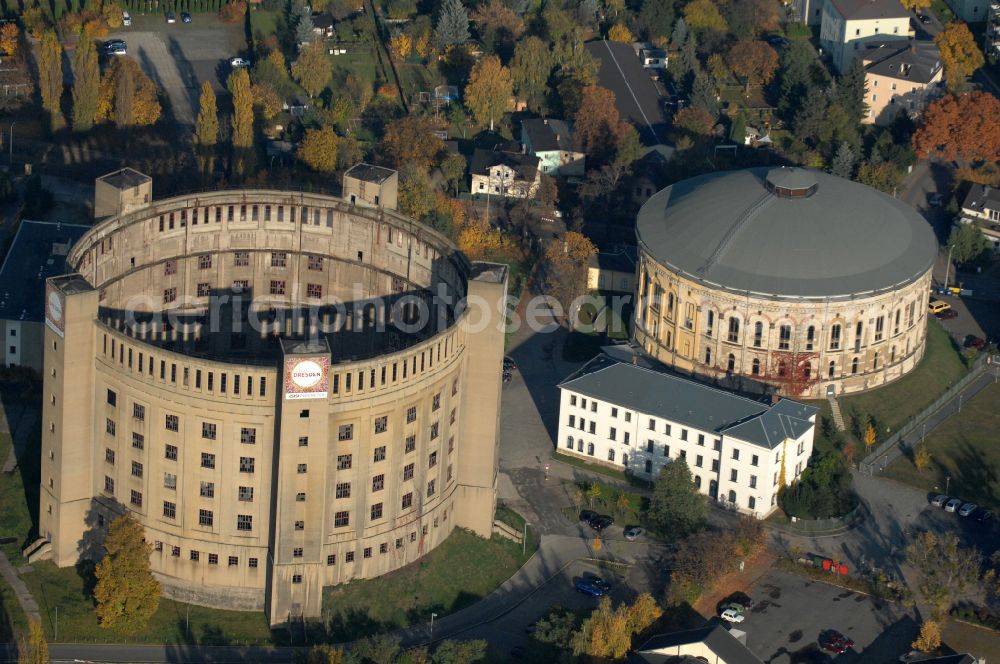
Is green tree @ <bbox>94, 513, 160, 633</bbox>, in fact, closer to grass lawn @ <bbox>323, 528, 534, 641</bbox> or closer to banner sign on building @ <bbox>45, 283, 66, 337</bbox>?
grass lawn @ <bbox>323, 528, 534, 641</bbox>

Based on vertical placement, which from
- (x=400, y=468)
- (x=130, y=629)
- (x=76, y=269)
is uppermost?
(x=76, y=269)

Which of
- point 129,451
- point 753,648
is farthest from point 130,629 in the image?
point 753,648

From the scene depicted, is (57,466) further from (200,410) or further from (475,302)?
(475,302)

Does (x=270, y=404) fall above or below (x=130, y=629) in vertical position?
above

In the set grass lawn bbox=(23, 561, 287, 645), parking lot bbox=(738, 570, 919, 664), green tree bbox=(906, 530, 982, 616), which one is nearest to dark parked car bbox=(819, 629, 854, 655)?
parking lot bbox=(738, 570, 919, 664)

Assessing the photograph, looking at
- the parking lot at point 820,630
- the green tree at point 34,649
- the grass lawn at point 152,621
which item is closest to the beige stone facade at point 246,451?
the grass lawn at point 152,621

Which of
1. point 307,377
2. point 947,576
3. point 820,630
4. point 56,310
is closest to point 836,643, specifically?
point 820,630

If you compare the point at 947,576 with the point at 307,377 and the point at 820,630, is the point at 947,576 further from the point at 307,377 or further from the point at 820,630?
the point at 307,377
